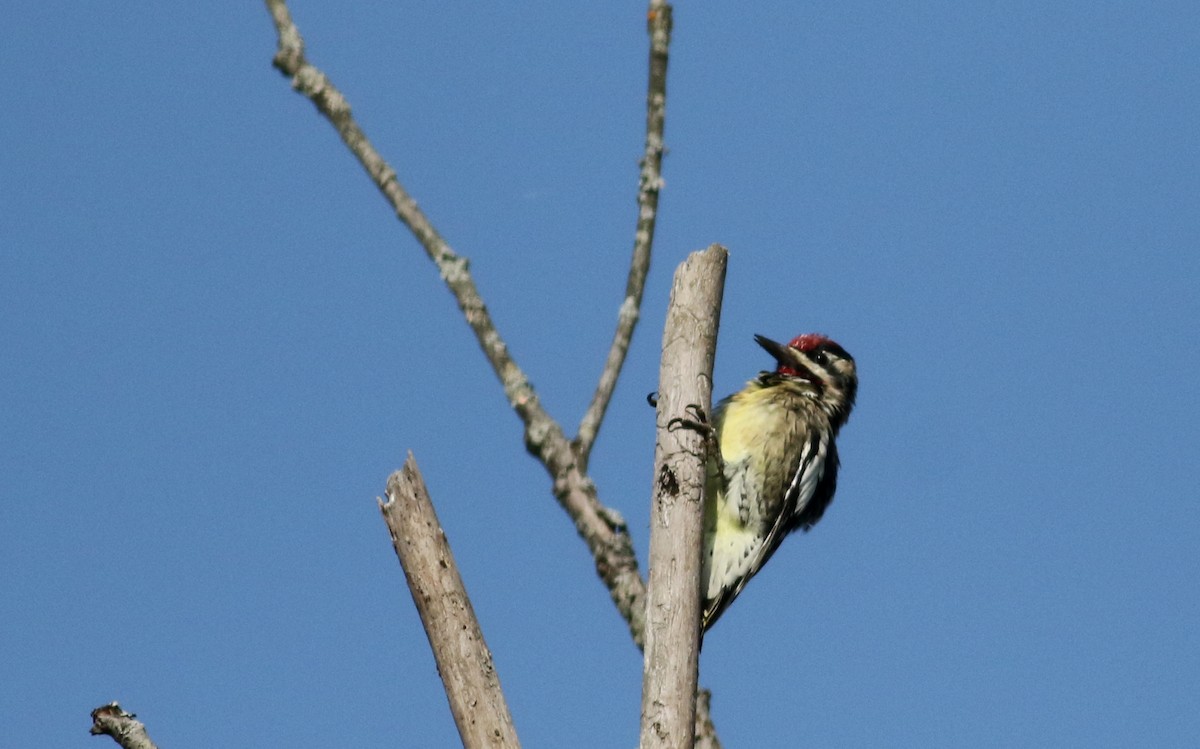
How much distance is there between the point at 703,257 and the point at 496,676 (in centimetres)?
139

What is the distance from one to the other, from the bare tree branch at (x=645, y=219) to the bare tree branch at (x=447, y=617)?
51 cm

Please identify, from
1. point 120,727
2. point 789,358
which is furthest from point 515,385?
point 789,358

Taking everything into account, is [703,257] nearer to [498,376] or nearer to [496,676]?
[498,376]

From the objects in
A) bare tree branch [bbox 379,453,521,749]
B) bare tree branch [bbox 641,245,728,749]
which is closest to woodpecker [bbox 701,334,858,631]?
bare tree branch [bbox 641,245,728,749]

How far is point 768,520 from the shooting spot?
17.0ft

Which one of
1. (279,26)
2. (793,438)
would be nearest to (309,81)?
(279,26)

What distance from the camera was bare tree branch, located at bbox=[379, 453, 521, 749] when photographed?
3.54 meters

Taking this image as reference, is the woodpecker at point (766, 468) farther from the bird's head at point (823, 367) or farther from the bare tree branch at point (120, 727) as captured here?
the bare tree branch at point (120, 727)

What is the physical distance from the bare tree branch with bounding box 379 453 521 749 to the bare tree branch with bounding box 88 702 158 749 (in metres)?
0.78

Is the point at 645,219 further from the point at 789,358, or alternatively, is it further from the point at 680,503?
the point at 789,358

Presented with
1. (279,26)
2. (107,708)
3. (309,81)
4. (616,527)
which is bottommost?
(107,708)

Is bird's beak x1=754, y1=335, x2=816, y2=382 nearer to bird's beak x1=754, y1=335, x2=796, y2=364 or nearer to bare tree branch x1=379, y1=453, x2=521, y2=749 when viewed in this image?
bird's beak x1=754, y1=335, x2=796, y2=364

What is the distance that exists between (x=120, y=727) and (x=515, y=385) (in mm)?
1431

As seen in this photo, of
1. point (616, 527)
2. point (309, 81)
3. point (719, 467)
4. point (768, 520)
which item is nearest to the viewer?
point (616, 527)
